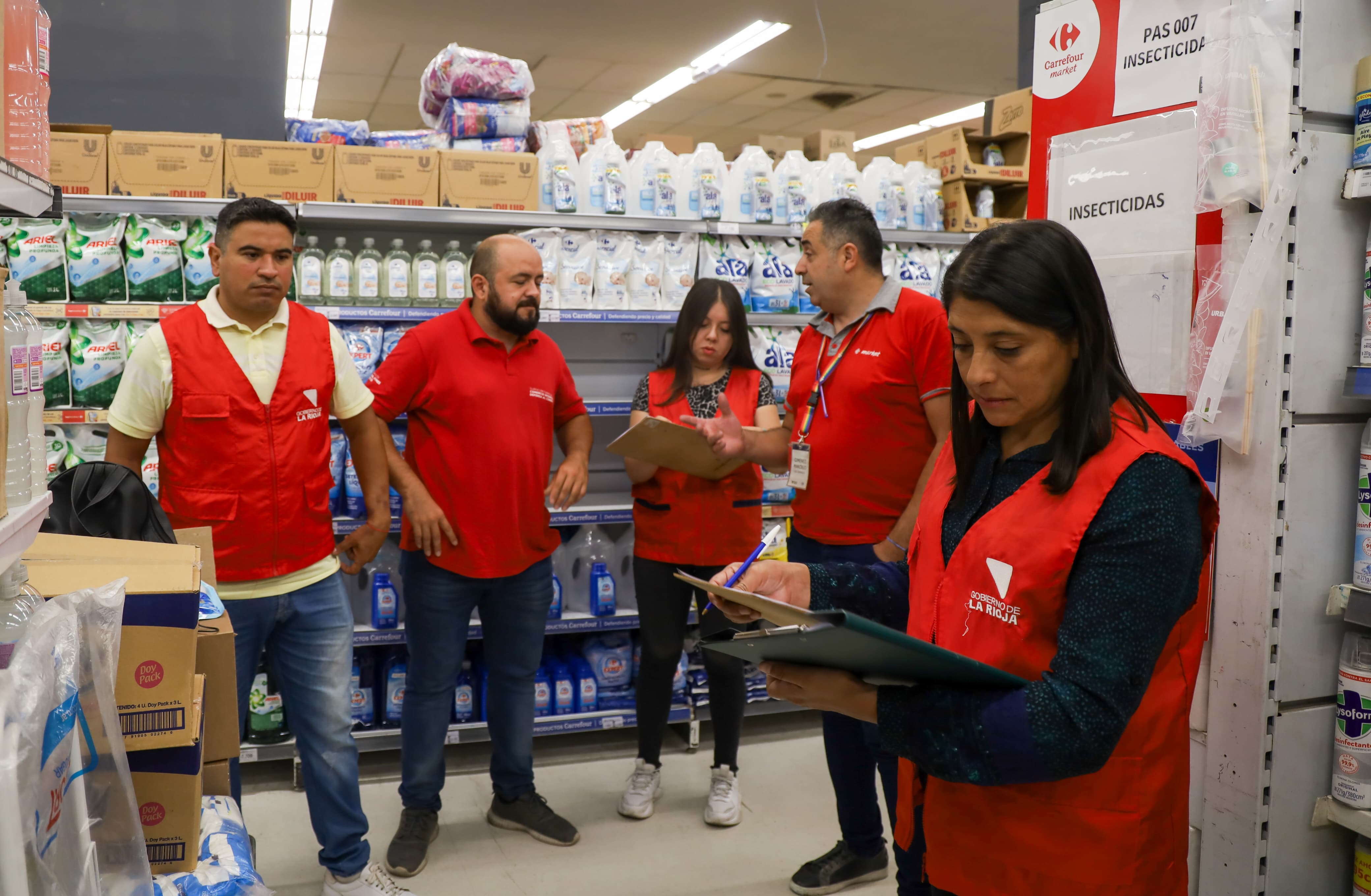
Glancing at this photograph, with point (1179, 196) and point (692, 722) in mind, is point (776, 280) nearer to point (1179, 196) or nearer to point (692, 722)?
point (692, 722)

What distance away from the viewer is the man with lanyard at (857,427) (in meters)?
2.81

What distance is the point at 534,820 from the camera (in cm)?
341

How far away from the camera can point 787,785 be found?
3881 millimetres

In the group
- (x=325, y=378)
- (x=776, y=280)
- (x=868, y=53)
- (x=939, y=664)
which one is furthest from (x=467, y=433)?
(x=868, y=53)

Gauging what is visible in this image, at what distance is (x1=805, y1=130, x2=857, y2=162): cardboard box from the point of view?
4.73m

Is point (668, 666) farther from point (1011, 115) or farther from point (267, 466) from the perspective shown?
point (1011, 115)

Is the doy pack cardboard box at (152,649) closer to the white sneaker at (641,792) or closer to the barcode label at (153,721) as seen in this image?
the barcode label at (153,721)

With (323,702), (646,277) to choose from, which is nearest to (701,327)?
(646,277)

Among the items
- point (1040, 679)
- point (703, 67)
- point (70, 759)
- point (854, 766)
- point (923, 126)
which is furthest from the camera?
point (923, 126)

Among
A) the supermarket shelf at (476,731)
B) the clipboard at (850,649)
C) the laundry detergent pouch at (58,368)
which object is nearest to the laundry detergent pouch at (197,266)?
the laundry detergent pouch at (58,368)

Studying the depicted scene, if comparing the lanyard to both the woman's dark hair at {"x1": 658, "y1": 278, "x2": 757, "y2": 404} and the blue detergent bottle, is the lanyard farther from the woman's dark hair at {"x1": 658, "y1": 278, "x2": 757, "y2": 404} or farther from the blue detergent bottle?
the blue detergent bottle

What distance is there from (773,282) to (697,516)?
1334 millimetres

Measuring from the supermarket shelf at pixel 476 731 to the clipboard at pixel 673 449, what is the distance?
101cm

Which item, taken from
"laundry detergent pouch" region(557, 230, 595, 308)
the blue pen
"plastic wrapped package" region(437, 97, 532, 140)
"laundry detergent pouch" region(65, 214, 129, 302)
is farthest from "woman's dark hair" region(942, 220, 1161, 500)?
"laundry detergent pouch" region(65, 214, 129, 302)
